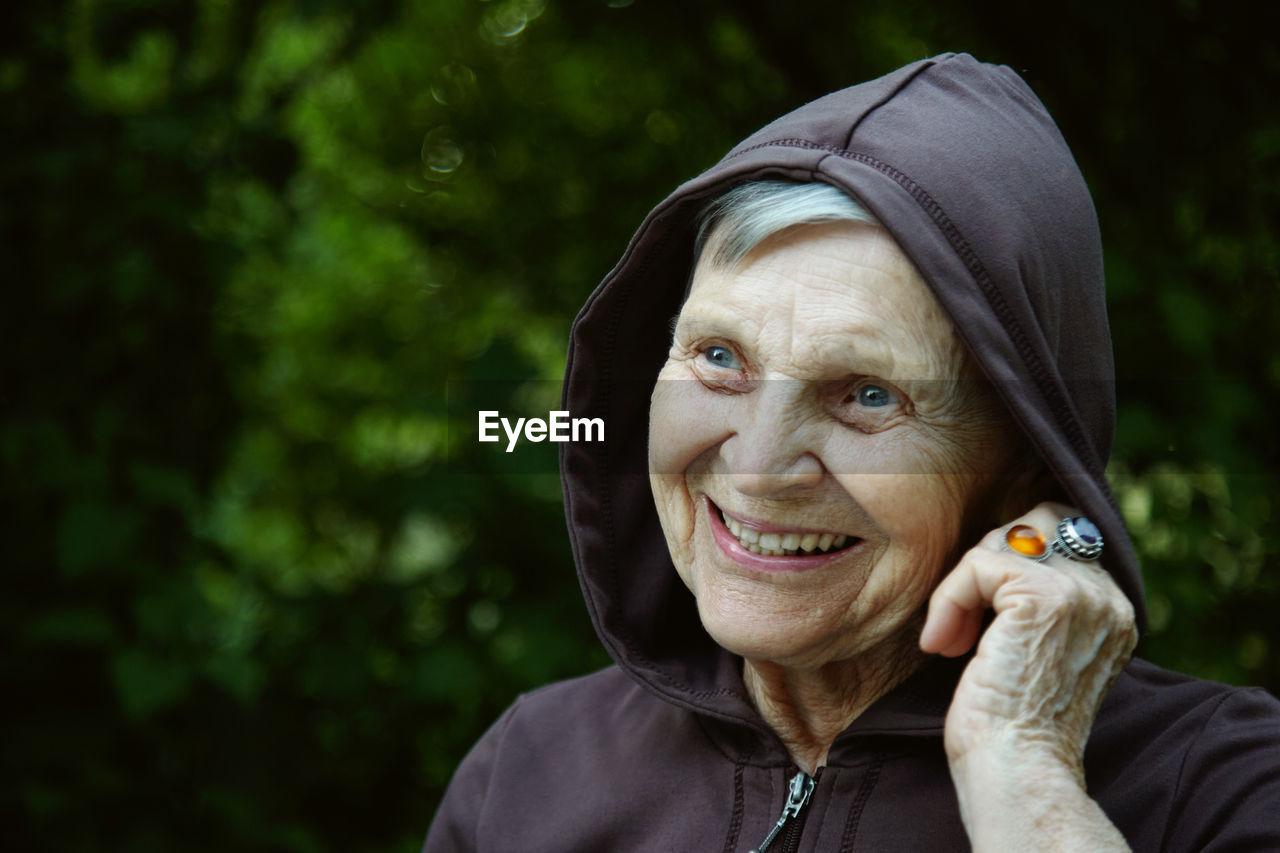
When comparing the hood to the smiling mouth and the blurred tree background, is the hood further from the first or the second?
the blurred tree background

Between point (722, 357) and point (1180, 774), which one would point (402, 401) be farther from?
point (1180, 774)

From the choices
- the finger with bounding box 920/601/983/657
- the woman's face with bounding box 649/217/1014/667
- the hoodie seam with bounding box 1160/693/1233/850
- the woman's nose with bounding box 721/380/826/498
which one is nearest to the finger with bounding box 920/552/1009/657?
the finger with bounding box 920/601/983/657

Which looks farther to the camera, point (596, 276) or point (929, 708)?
point (596, 276)

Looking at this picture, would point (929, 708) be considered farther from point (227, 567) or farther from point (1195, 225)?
point (227, 567)

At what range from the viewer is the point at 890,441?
1.59 m

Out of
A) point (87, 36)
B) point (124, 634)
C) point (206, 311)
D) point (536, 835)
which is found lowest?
point (124, 634)

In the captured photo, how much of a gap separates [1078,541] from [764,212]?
0.59 m

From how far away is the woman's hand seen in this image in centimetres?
140

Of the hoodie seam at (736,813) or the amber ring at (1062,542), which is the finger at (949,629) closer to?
the amber ring at (1062,542)

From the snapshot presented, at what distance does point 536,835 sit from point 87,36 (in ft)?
8.69

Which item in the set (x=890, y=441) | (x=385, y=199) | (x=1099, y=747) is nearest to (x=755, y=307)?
(x=890, y=441)

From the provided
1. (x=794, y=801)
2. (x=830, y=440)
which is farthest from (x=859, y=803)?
(x=830, y=440)

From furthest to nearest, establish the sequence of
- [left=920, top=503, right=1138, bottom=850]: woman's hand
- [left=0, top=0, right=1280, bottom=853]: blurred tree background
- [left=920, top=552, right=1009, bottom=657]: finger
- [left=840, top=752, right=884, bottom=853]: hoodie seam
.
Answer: [left=0, top=0, right=1280, bottom=853]: blurred tree background → [left=840, top=752, right=884, bottom=853]: hoodie seam → [left=920, top=552, right=1009, bottom=657]: finger → [left=920, top=503, right=1138, bottom=850]: woman's hand

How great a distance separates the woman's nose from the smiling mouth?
0.24 ft
